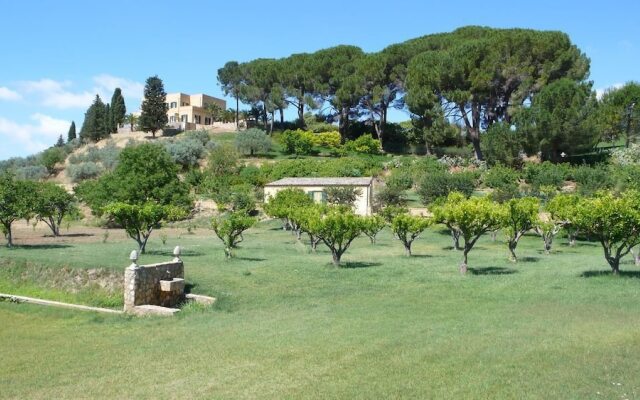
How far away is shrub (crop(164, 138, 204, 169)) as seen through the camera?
6569 centimetres

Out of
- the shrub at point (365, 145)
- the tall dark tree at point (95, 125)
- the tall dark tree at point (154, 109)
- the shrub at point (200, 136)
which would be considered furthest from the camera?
the tall dark tree at point (95, 125)

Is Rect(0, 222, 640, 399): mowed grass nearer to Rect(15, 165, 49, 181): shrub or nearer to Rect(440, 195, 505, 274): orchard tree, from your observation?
Rect(440, 195, 505, 274): orchard tree

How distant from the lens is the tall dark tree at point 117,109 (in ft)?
299

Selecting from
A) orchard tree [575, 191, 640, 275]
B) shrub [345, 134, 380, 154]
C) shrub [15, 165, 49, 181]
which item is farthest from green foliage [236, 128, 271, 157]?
orchard tree [575, 191, 640, 275]

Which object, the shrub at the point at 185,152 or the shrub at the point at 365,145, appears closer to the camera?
the shrub at the point at 185,152

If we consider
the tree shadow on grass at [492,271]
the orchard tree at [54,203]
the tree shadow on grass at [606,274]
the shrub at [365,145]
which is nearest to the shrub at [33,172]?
the orchard tree at [54,203]

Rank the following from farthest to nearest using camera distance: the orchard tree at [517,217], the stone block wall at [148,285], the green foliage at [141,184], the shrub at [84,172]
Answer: the shrub at [84,172]
the green foliage at [141,184]
the orchard tree at [517,217]
the stone block wall at [148,285]

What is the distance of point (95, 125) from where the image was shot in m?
89.4

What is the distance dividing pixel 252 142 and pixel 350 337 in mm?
59747

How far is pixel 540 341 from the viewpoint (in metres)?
10.2

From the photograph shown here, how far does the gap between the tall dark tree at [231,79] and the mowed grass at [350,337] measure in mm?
64799

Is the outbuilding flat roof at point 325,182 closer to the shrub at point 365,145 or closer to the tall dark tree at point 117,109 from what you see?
the shrub at point 365,145

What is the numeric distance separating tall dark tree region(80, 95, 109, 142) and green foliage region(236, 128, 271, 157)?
2937 centimetres

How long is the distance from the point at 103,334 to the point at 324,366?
21.9ft
